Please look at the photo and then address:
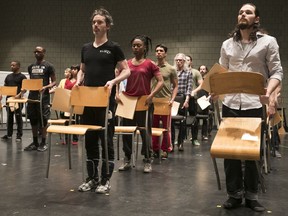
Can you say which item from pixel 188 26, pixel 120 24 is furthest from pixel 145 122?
pixel 120 24

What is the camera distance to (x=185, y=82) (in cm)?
605

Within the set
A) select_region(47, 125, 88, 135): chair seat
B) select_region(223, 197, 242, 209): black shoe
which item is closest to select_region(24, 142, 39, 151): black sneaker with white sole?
select_region(47, 125, 88, 135): chair seat

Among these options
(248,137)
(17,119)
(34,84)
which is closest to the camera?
(248,137)

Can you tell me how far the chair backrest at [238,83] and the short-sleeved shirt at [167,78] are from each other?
2.38 metres

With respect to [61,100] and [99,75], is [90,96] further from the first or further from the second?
[61,100]

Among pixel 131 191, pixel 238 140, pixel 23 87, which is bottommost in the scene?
pixel 131 191

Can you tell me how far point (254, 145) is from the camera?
2.46 m

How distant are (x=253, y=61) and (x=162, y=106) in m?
2.40

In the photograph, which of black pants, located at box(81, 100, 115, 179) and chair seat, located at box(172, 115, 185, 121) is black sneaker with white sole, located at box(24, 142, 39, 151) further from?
black pants, located at box(81, 100, 115, 179)

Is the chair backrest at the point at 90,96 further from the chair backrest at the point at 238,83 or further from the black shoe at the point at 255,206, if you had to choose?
the black shoe at the point at 255,206

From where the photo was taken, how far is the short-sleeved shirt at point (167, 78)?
5.03m

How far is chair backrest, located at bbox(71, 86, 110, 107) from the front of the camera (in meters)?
3.18

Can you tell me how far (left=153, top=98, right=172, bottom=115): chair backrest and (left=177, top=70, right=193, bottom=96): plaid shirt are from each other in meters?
1.07

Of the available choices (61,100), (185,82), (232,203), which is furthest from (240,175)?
(185,82)
